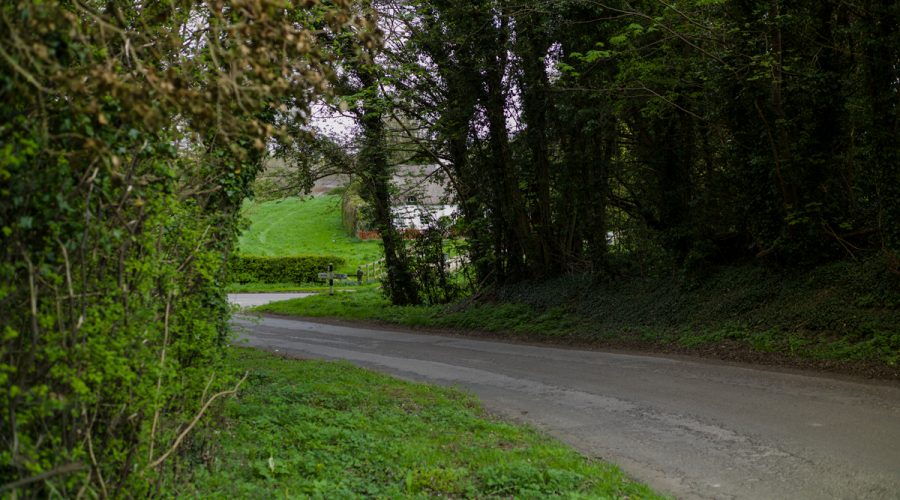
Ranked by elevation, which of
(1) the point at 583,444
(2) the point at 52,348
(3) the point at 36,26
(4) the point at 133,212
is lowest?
(1) the point at 583,444

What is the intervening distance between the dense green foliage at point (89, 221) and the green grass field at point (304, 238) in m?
35.0

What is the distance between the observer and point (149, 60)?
15.4ft

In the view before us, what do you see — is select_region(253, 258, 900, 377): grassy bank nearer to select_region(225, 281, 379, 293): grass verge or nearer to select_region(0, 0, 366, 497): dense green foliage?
select_region(0, 0, 366, 497): dense green foliage

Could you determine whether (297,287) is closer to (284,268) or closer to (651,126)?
(284,268)

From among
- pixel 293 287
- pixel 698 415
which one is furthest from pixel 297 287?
pixel 698 415

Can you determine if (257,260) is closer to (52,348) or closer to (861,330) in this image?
(861,330)

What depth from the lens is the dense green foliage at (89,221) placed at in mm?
3207

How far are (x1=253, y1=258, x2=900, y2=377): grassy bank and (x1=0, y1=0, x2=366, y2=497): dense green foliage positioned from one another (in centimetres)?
1021

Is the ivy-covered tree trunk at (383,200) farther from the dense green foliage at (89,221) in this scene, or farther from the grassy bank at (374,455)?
the dense green foliage at (89,221)

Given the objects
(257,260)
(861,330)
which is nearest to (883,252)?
(861,330)

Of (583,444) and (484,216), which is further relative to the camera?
(484,216)

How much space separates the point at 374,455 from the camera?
6285 millimetres

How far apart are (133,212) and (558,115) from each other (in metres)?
14.9

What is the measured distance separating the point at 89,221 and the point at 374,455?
3.55 meters
